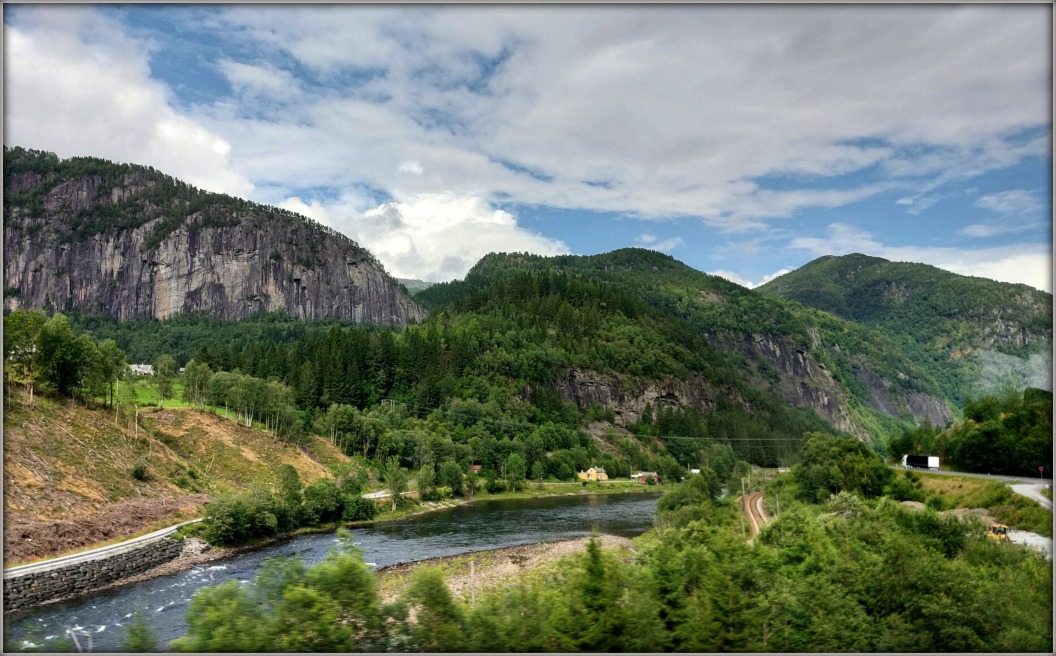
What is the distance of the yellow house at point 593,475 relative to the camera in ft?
361

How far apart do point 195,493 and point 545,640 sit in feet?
174

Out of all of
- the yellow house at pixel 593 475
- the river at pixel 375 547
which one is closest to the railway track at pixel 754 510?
the river at pixel 375 547

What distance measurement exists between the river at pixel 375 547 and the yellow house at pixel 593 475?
11.1 m

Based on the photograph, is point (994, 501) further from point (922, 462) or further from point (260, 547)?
point (260, 547)

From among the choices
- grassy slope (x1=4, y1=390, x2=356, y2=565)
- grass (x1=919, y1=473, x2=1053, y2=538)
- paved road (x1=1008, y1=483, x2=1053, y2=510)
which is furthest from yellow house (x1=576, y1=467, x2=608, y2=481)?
paved road (x1=1008, y1=483, x2=1053, y2=510)

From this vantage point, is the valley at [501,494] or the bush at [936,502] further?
the bush at [936,502]

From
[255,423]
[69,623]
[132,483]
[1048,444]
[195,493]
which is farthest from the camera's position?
[255,423]

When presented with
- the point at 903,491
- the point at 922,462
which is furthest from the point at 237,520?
the point at 922,462

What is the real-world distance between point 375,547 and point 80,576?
2100 cm

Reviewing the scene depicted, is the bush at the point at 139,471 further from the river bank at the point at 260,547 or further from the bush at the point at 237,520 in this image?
the river bank at the point at 260,547

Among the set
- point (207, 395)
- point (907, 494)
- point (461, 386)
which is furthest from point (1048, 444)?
point (461, 386)

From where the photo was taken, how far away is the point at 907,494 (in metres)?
45.7

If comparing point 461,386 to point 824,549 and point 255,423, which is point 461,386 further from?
point 824,549

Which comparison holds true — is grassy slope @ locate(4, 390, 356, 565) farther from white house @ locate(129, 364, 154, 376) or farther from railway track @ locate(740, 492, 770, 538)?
railway track @ locate(740, 492, 770, 538)
